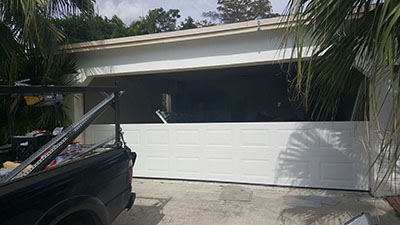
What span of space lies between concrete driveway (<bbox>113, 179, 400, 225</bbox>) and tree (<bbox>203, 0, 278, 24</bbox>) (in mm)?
22314

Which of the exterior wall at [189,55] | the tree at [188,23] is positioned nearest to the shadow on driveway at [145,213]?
the exterior wall at [189,55]

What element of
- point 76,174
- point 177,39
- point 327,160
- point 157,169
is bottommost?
point 157,169

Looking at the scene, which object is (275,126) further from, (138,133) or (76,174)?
(76,174)

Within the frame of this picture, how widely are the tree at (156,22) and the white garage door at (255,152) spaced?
18.1 metres

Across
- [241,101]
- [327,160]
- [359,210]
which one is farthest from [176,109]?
[359,210]

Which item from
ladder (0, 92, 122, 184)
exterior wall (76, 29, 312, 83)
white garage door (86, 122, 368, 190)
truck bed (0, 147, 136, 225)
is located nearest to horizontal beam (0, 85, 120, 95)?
ladder (0, 92, 122, 184)

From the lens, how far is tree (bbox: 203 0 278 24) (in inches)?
950

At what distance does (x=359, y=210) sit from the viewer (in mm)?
3809

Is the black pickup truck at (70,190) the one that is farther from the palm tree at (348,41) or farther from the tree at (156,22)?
the tree at (156,22)

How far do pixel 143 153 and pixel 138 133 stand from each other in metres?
0.50

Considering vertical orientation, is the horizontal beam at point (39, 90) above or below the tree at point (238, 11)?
below

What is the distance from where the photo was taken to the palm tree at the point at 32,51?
13.5ft

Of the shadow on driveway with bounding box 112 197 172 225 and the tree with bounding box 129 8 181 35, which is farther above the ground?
the tree with bounding box 129 8 181 35

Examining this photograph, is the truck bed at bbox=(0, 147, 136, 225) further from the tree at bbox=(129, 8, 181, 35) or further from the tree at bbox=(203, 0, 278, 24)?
the tree at bbox=(203, 0, 278, 24)
